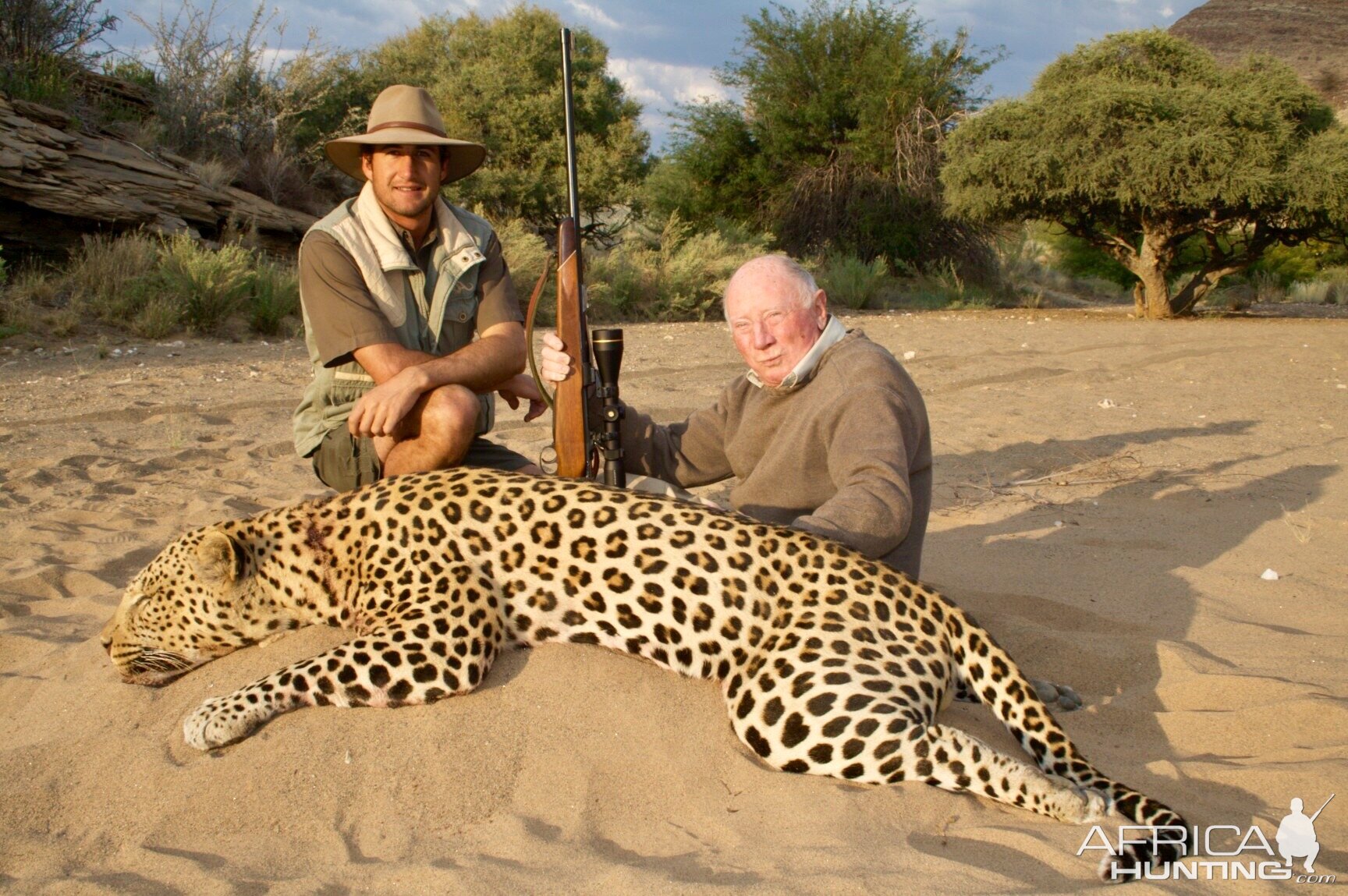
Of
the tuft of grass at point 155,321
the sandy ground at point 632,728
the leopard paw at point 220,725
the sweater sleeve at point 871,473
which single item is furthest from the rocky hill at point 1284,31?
the leopard paw at point 220,725

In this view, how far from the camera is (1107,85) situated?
60.2 ft

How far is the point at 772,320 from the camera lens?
391cm

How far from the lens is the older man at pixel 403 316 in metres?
4.48

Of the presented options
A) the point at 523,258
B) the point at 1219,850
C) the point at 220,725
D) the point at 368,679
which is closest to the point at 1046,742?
the point at 1219,850

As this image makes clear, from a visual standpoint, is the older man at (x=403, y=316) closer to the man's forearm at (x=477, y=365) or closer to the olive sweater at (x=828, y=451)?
the man's forearm at (x=477, y=365)

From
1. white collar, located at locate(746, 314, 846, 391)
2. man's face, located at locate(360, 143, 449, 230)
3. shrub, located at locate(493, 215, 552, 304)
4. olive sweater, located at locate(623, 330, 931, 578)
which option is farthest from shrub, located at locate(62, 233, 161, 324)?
white collar, located at locate(746, 314, 846, 391)

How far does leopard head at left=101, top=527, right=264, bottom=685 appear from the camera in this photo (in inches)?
147

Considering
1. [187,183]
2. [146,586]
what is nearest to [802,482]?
[146,586]

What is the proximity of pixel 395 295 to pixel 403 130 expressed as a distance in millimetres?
702

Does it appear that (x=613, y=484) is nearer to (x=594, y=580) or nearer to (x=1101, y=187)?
(x=594, y=580)

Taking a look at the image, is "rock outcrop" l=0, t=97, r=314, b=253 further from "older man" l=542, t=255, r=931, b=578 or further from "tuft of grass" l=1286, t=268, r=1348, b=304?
"tuft of grass" l=1286, t=268, r=1348, b=304

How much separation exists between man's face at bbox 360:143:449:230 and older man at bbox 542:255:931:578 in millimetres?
988

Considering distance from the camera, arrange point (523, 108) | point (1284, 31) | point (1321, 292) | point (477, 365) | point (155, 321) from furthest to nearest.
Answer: point (1284, 31) < point (1321, 292) < point (523, 108) < point (155, 321) < point (477, 365)

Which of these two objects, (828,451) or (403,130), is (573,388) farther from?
(403,130)
